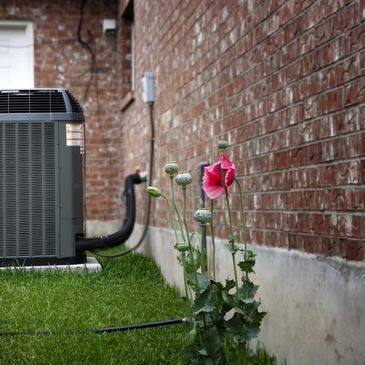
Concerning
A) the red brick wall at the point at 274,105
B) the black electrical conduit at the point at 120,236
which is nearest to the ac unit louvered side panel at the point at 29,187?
the black electrical conduit at the point at 120,236

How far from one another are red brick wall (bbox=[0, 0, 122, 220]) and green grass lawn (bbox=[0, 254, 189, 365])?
11.0 ft

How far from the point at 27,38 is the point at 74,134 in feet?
14.6

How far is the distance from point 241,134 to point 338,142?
129 centimetres

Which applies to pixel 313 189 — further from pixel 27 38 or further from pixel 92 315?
pixel 27 38

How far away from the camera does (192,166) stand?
17.3 ft

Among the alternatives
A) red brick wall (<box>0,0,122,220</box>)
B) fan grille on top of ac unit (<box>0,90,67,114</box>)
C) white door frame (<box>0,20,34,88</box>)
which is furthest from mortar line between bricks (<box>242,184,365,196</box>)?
white door frame (<box>0,20,34,88</box>)

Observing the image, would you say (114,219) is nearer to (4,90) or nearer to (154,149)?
(154,149)

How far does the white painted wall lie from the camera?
8.35 feet

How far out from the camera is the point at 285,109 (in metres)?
3.31

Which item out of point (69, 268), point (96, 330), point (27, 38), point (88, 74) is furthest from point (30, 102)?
point (27, 38)

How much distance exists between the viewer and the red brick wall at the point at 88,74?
31.2 ft

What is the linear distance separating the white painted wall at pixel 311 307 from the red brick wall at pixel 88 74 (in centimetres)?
595

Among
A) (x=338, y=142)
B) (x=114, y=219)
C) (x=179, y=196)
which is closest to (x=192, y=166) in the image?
(x=179, y=196)

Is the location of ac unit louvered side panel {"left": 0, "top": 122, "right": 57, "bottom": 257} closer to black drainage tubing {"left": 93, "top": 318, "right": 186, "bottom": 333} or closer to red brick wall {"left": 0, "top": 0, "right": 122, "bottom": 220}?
black drainage tubing {"left": 93, "top": 318, "right": 186, "bottom": 333}
